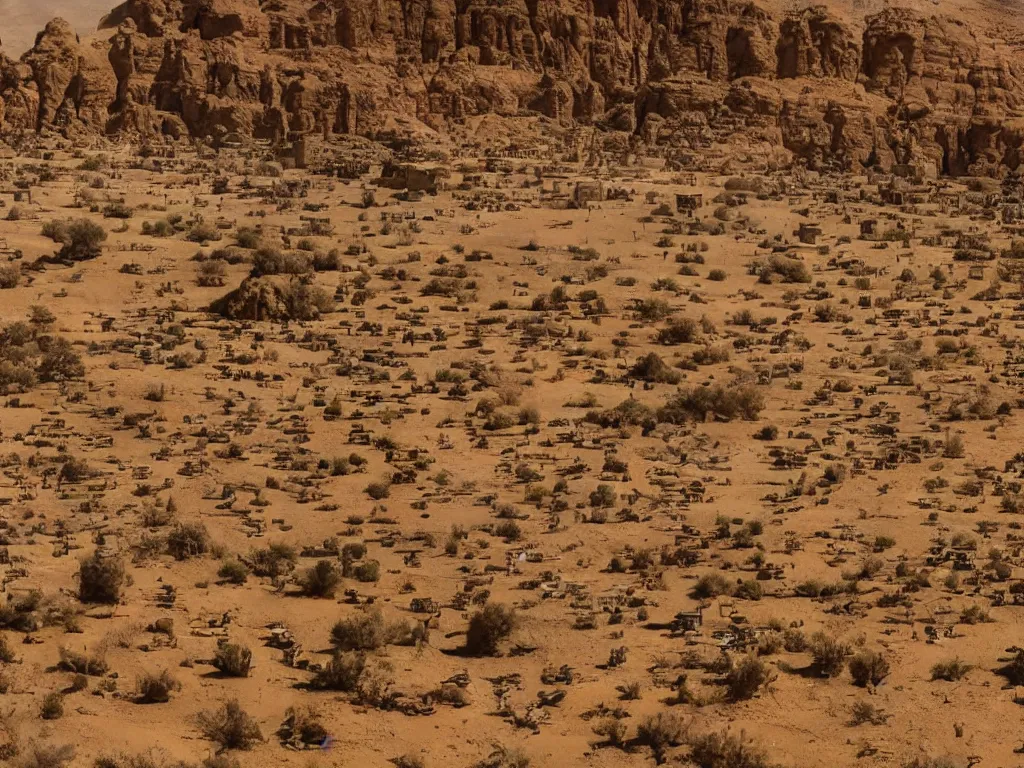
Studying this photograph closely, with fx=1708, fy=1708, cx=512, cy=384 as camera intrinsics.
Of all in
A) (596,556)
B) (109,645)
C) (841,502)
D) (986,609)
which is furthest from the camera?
(841,502)

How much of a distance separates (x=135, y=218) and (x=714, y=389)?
22284 mm

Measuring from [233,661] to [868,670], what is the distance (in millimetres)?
7954

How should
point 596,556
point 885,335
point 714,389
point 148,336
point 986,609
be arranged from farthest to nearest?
point 885,335 < point 148,336 < point 714,389 < point 596,556 < point 986,609

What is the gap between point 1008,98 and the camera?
83.9m

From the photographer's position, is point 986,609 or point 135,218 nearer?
point 986,609

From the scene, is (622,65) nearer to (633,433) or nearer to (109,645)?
(633,433)

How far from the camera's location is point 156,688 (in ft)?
67.3

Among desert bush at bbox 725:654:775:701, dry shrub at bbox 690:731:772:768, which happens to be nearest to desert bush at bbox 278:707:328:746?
dry shrub at bbox 690:731:772:768

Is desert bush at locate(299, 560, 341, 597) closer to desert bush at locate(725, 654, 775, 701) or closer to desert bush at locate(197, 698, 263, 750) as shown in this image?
desert bush at locate(197, 698, 263, 750)

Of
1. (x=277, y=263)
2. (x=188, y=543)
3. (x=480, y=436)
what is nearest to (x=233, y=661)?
(x=188, y=543)

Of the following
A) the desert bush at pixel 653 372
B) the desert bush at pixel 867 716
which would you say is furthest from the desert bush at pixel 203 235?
the desert bush at pixel 867 716

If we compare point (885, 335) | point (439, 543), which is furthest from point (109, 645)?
point (885, 335)

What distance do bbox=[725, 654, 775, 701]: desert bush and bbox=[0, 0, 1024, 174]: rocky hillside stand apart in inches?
2071

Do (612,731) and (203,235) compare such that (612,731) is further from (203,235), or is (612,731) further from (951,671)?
(203,235)
